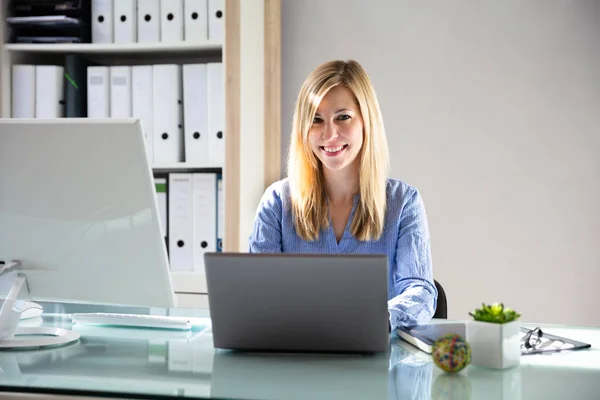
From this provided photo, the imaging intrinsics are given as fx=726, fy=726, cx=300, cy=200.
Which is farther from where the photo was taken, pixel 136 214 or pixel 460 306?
pixel 460 306

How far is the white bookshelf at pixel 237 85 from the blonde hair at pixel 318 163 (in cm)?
53

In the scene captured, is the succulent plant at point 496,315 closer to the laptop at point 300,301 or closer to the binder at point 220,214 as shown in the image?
the laptop at point 300,301

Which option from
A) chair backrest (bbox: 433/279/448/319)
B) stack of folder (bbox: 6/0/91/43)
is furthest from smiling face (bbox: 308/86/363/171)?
stack of folder (bbox: 6/0/91/43)

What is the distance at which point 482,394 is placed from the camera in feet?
3.43

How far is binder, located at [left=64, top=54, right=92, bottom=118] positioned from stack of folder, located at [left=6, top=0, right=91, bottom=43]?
0.28ft

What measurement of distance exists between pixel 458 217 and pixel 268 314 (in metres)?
1.78

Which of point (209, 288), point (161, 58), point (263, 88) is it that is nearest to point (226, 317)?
point (209, 288)

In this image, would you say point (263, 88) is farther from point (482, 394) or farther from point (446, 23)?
point (482, 394)

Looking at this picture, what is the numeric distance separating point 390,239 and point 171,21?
128 cm

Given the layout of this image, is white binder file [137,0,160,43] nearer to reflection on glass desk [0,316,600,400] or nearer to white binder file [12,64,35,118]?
white binder file [12,64,35,118]

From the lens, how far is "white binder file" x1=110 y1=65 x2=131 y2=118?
272 centimetres

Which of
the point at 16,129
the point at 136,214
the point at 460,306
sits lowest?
the point at 460,306

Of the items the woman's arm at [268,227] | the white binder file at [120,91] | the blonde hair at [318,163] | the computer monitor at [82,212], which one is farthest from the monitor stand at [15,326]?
the white binder file at [120,91]

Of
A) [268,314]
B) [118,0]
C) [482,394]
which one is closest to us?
[482,394]
